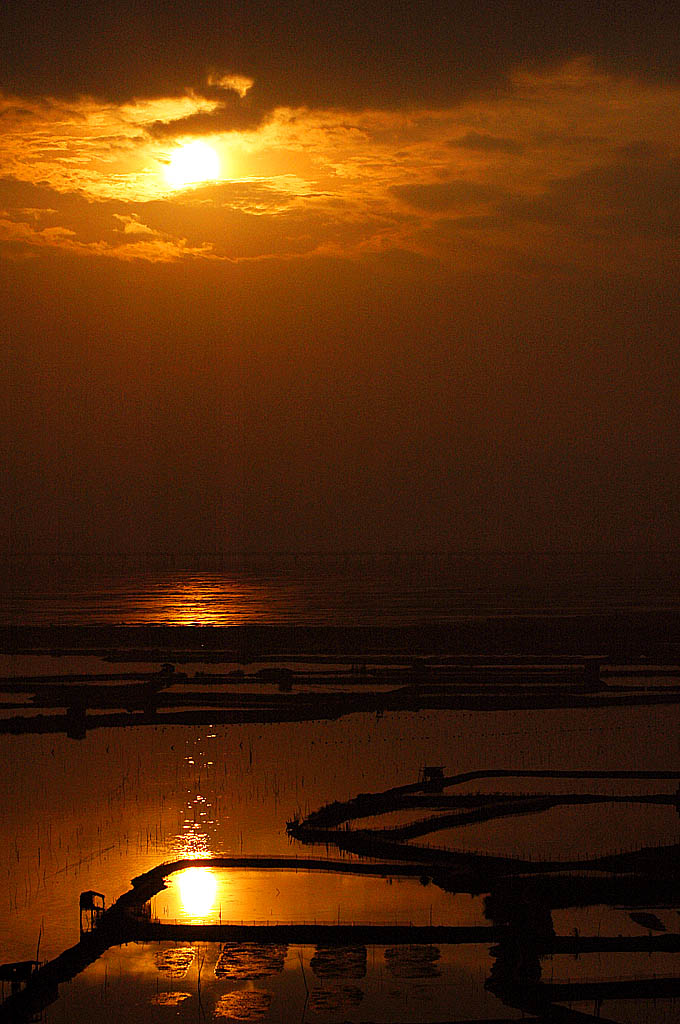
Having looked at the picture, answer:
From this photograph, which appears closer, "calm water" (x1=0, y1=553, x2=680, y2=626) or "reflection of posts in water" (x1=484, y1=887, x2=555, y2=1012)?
"reflection of posts in water" (x1=484, y1=887, x2=555, y2=1012)

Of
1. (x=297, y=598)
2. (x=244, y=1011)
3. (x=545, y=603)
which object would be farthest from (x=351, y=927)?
(x=297, y=598)

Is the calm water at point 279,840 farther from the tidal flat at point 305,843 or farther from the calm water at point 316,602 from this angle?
the calm water at point 316,602

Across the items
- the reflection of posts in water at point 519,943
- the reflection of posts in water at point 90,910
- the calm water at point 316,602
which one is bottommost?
the reflection of posts in water at point 519,943

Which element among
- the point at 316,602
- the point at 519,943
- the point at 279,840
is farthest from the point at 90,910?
the point at 316,602

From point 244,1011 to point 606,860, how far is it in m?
5.68

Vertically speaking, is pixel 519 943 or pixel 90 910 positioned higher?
pixel 90 910

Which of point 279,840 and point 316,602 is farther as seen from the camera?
point 316,602

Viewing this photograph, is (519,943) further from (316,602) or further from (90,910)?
(316,602)

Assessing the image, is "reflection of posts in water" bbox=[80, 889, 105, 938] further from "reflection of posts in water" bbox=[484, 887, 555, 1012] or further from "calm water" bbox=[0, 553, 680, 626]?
"calm water" bbox=[0, 553, 680, 626]

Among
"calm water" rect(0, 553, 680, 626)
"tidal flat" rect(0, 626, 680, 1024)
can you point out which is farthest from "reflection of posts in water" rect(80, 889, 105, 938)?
"calm water" rect(0, 553, 680, 626)

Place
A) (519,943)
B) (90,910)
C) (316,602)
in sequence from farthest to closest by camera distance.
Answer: (316,602)
(90,910)
(519,943)

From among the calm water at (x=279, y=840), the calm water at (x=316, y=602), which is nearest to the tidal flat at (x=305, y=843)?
the calm water at (x=279, y=840)

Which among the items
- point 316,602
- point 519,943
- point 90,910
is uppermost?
Result: point 316,602

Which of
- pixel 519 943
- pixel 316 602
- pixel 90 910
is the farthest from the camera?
pixel 316 602
